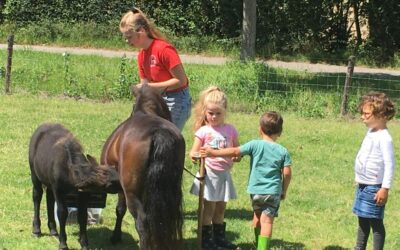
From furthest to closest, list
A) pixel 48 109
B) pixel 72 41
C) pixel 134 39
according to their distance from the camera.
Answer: pixel 72 41 < pixel 48 109 < pixel 134 39

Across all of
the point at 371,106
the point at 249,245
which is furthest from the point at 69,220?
the point at 371,106

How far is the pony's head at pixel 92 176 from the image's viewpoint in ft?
15.2

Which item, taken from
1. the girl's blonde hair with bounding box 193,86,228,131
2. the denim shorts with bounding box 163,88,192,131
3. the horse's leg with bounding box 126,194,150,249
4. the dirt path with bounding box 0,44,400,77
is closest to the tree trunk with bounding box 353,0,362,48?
the dirt path with bounding box 0,44,400,77

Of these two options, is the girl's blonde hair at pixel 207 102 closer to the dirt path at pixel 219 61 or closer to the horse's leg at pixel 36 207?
the horse's leg at pixel 36 207

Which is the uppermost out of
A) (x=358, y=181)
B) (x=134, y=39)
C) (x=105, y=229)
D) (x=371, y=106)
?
(x=134, y=39)

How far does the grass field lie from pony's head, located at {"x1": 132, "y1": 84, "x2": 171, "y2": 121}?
1.31 meters

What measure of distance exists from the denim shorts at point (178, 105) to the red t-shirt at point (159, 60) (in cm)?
22

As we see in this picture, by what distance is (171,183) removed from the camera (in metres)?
4.38

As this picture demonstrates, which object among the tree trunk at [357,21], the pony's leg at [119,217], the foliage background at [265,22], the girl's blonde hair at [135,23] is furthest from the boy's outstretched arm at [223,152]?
the tree trunk at [357,21]

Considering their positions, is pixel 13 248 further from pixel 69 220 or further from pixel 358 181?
pixel 358 181

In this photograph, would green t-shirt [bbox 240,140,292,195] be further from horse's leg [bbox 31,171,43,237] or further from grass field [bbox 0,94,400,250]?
horse's leg [bbox 31,171,43,237]

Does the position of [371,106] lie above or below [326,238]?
above

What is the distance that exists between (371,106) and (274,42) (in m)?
18.7

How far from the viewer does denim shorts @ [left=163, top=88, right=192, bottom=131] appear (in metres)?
5.70
